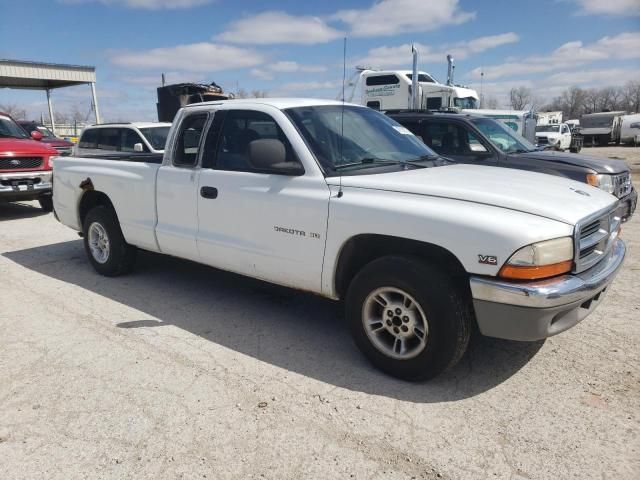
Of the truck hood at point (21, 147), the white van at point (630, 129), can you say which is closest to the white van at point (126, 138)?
the truck hood at point (21, 147)

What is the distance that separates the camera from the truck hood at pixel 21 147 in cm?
941

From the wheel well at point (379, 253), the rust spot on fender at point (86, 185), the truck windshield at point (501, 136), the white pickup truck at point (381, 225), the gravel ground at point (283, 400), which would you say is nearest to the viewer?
the gravel ground at point (283, 400)

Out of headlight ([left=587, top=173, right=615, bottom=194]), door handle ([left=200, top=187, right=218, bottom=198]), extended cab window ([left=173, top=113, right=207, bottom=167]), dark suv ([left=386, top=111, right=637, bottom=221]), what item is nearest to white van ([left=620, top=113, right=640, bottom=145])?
dark suv ([left=386, top=111, right=637, bottom=221])

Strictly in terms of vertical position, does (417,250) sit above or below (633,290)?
above

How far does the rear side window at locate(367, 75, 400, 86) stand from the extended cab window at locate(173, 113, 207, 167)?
14.5 meters

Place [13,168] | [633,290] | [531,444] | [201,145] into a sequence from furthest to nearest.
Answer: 1. [13,168]
2. [633,290]
3. [201,145]
4. [531,444]

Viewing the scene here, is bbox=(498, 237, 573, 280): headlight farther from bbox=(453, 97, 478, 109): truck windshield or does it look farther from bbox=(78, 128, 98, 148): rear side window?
Result: bbox=(453, 97, 478, 109): truck windshield

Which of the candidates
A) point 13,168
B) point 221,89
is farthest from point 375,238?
point 221,89

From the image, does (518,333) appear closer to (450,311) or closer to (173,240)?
(450,311)

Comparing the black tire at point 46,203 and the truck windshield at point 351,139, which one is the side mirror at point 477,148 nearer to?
the truck windshield at point 351,139

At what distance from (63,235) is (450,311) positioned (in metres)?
7.18

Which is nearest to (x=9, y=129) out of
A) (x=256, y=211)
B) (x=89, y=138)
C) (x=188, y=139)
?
(x=89, y=138)

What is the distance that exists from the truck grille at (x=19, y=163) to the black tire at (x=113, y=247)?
5.02m

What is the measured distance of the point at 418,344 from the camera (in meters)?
3.26
